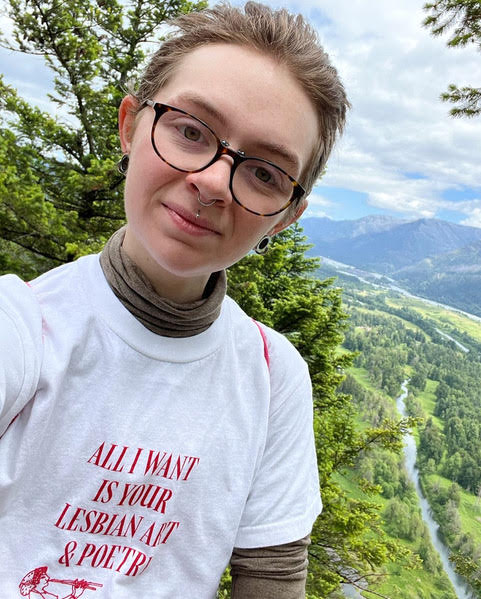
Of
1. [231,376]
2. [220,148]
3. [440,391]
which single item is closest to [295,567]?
[231,376]

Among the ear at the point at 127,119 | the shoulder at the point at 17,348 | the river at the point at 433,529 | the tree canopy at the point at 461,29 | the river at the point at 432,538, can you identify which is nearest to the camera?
the shoulder at the point at 17,348

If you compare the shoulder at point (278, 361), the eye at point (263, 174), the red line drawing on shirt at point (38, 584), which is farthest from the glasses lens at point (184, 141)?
the red line drawing on shirt at point (38, 584)

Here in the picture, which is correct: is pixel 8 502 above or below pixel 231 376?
below

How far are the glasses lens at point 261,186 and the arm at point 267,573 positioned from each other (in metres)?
0.86

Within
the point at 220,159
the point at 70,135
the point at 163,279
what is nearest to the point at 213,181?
the point at 220,159

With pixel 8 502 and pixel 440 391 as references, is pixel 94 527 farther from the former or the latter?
pixel 440 391

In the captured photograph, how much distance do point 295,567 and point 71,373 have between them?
0.76m

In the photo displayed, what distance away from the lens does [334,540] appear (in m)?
9.30

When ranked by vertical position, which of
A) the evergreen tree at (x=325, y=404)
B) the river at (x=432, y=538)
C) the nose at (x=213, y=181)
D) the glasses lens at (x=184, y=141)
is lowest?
the river at (x=432, y=538)

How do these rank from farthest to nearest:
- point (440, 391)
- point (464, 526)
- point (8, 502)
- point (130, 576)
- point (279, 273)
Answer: point (440, 391) < point (464, 526) < point (279, 273) < point (130, 576) < point (8, 502)

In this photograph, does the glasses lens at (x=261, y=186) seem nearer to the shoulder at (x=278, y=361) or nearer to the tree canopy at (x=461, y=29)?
the shoulder at (x=278, y=361)

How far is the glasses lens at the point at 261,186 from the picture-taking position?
3.09ft

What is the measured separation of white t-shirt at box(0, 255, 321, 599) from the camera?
0.84 meters

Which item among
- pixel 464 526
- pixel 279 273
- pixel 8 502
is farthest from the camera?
pixel 464 526
